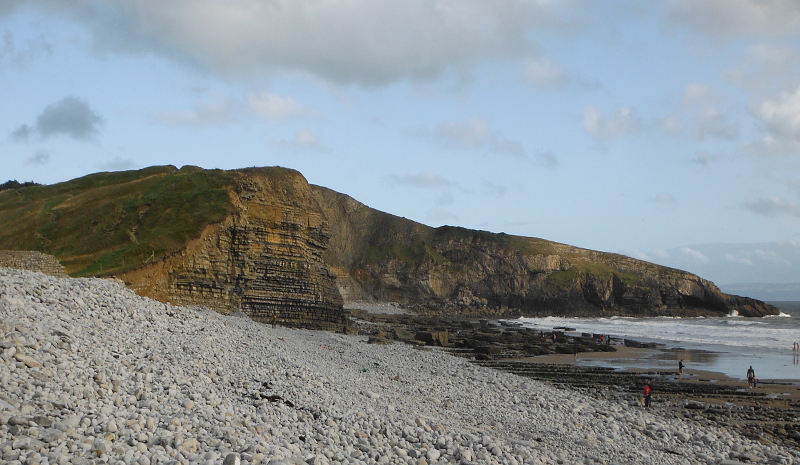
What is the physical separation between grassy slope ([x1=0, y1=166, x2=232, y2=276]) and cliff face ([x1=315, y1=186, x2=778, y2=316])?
56649mm

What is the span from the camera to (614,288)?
98625mm

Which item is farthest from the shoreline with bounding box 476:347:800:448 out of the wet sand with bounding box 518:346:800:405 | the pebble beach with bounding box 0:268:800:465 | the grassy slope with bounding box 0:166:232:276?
the grassy slope with bounding box 0:166:232:276

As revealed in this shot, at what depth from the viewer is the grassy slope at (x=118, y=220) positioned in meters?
28.1

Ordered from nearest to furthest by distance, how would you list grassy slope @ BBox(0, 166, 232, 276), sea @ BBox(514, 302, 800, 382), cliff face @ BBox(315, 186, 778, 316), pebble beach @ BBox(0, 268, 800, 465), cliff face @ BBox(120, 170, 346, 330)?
pebble beach @ BBox(0, 268, 800, 465) < grassy slope @ BBox(0, 166, 232, 276) < cliff face @ BBox(120, 170, 346, 330) < sea @ BBox(514, 302, 800, 382) < cliff face @ BBox(315, 186, 778, 316)

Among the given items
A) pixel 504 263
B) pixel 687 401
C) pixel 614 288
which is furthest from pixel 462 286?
pixel 687 401

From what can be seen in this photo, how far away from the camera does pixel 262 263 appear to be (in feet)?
105

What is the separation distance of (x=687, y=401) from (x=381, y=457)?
1518cm

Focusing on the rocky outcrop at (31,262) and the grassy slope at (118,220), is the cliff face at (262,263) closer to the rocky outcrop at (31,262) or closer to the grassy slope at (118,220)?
the grassy slope at (118,220)

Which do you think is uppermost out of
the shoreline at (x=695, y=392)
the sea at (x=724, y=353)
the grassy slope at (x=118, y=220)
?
the grassy slope at (x=118, y=220)

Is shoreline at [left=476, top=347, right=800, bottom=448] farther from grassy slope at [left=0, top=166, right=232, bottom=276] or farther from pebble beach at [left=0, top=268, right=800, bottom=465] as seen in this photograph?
grassy slope at [left=0, top=166, right=232, bottom=276]

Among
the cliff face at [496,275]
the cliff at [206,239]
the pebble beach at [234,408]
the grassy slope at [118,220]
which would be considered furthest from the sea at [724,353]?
the cliff face at [496,275]

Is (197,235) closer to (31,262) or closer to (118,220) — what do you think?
(118,220)

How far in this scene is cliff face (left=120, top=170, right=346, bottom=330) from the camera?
2889 centimetres

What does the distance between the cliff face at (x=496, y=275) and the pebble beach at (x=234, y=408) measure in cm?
7470
